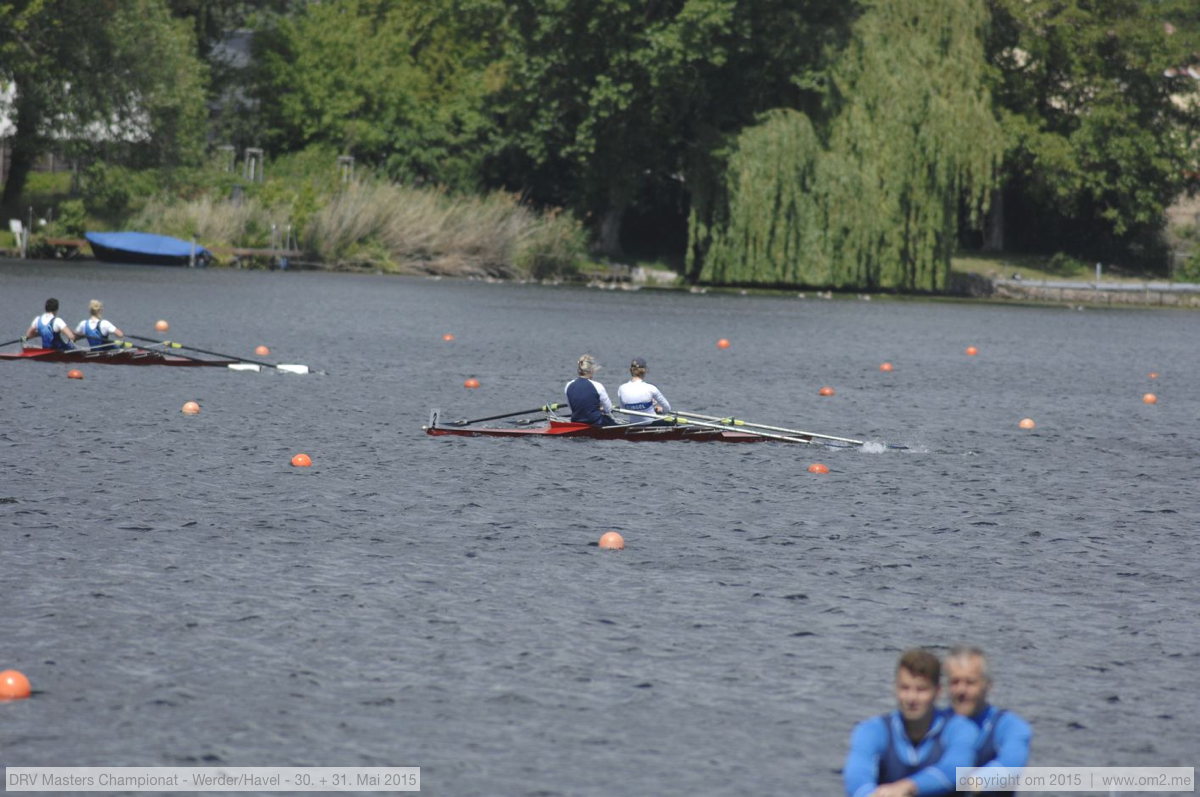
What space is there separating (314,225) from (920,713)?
234 ft

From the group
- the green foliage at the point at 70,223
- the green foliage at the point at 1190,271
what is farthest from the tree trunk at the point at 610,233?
the green foliage at the point at 1190,271

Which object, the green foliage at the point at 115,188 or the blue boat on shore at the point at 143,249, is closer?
the blue boat on shore at the point at 143,249

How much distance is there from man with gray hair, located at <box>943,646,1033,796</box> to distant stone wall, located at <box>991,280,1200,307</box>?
243ft

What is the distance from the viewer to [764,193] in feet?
228

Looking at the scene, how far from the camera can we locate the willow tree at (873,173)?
69062mm

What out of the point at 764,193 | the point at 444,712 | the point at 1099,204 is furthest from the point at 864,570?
the point at 1099,204

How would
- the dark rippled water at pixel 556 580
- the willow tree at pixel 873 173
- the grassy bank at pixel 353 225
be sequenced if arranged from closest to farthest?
the dark rippled water at pixel 556 580 → the willow tree at pixel 873 173 → the grassy bank at pixel 353 225

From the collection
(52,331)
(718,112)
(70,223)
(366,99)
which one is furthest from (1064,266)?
(52,331)

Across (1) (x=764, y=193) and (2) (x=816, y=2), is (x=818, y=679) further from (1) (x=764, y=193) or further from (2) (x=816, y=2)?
(2) (x=816, y=2)

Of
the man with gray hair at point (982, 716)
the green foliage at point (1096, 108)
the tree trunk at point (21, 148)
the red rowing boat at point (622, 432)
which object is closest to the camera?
the man with gray hair at point (982, 716)

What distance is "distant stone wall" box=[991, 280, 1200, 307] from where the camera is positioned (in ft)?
267

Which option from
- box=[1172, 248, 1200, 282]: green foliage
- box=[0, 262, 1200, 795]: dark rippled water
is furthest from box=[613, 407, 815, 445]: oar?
box=[1172, 248, 1200, 282]: green foliage

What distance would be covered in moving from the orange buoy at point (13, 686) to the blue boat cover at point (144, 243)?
6429 cm

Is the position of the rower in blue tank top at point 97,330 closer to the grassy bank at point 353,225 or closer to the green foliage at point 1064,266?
the grassy bank at point 353,225
